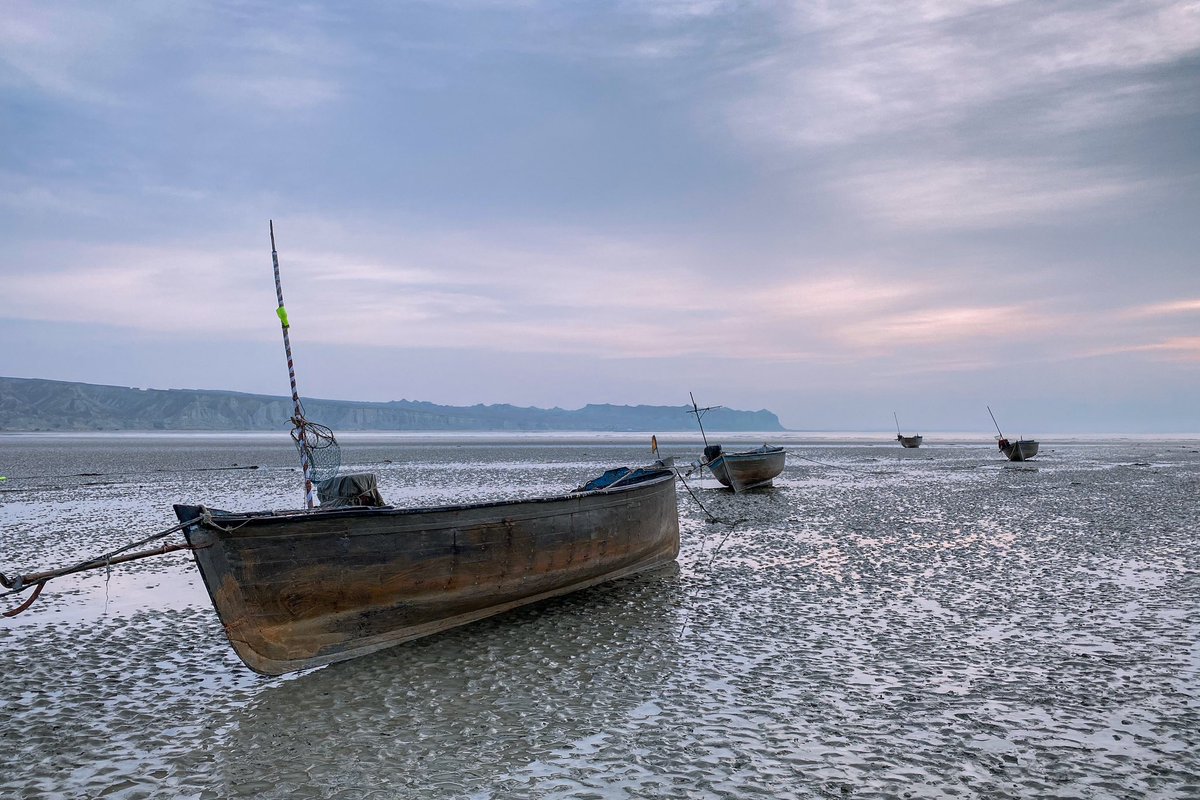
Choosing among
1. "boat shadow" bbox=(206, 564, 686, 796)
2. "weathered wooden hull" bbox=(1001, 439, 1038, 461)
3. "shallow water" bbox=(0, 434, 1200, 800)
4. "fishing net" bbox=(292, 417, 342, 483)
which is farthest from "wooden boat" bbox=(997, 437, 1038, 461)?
"fishing net" bbox=(292, 417, 342, 483)

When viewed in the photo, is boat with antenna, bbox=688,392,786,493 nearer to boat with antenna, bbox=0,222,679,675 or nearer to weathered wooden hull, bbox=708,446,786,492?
weathered wooden hull, bbox=708,446,786,492

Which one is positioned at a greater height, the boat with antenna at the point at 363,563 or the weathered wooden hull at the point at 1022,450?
the boat with antenna at the point at 363,563

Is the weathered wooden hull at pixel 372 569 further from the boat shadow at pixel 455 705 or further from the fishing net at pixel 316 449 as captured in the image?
the fishing net at pixel 316 449

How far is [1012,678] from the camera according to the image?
7.45m

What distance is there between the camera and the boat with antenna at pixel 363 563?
7691 millimetres

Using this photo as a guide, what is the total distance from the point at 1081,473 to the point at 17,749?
137 feet

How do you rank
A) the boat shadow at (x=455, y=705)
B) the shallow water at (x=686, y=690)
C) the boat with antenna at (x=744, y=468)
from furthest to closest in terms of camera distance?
the boat with antenna at (x=744, y=468), the boat shadow at (x=455, y=705), the shallow water at (x=686, y=690)

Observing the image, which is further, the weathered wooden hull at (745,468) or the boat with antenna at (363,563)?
the weathered wooden hull at (745,468)

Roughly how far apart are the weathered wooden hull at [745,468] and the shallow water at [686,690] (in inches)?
504

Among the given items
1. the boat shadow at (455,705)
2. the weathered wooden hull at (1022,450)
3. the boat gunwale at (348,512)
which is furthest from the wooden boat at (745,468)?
the weathered wooden hull at (1022,450)

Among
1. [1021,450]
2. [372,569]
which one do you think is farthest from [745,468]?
[1021,450]

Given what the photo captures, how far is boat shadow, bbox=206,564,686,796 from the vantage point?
5.72 meters

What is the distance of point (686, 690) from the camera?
24.2 feet

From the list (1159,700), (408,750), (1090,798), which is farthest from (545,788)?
(1159,700)
